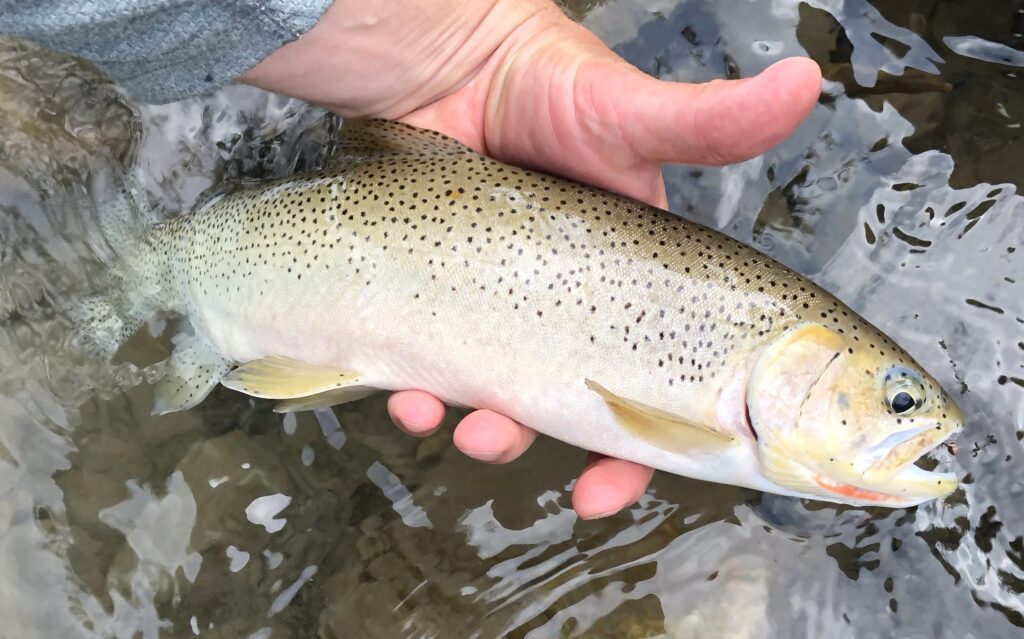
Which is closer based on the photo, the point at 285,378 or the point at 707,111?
the point at 707,111

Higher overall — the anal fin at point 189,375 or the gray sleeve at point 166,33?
the gray sleeve at point 166,33

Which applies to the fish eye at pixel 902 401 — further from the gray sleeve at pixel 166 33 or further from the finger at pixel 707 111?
the gray sleeve at pixel 166 33

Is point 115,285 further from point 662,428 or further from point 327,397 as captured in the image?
point 662,428

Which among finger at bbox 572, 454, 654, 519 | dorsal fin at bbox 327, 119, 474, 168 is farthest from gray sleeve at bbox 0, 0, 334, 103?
finger at bbox 572, 454, 654, 519

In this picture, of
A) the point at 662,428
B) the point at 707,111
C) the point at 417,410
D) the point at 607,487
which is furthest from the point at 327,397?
the point at 707,111

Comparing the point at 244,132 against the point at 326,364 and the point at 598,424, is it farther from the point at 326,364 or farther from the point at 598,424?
the point at 598,424

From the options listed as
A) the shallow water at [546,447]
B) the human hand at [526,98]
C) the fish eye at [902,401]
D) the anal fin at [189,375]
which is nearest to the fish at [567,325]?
the fish eye at [902,401]

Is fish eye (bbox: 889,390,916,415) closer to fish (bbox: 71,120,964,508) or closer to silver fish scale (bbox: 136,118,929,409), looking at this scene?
fish (bbox: 71,120,964,508)
